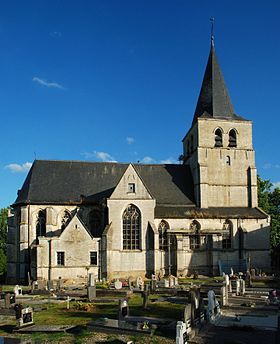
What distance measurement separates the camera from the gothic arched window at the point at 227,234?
40.5m

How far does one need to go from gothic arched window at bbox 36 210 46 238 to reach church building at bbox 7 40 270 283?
94 millimetres

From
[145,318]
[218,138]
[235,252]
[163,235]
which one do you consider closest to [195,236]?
[163,235]

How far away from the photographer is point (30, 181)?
40.5m

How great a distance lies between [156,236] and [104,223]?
520 cm

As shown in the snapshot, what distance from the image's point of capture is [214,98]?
148ft

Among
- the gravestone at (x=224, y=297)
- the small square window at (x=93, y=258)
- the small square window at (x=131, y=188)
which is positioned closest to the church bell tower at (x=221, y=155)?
the small square window at (x=131, y=188)

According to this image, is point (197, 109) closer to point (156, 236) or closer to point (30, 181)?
point (156, 236)

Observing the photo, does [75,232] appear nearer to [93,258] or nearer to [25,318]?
[93,258]

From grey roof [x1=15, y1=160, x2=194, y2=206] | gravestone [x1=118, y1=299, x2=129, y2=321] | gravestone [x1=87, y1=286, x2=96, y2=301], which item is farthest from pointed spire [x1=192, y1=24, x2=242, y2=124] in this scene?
gravestone [x1=118, y1=299, x2=129, y2=321]

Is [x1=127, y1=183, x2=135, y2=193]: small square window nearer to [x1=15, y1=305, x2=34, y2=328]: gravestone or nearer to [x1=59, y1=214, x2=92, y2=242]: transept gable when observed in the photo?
[x1=59, y1=214, x2=92, y2=242]: transept gable

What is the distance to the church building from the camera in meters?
36.8

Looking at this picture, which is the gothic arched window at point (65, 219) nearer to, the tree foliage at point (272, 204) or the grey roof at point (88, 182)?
the grey roof at point (88, 182)

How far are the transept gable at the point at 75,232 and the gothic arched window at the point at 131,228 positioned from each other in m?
3.40

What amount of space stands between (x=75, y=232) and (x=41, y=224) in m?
4.59
